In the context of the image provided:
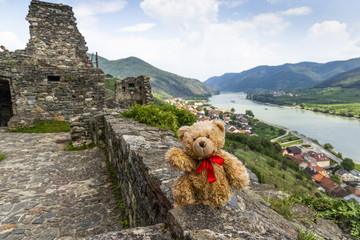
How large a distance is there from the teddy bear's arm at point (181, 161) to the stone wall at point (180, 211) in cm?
31

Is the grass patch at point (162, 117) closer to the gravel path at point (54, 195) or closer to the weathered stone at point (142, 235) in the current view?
the gravel path at point (54, 195)

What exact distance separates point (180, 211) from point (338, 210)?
3.65m

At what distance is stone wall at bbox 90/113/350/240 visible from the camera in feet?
4.33

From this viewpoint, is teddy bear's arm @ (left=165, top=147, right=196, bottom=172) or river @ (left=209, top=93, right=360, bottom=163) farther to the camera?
river @ (left=209, top=93, right=360, bottom=163)

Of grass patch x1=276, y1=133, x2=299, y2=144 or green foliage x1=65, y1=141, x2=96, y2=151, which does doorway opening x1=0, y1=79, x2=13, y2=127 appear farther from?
grass patch x1=276, y1=133, x2=299, y2=144

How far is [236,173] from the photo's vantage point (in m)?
1.48

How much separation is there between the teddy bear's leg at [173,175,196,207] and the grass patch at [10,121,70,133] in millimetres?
8824

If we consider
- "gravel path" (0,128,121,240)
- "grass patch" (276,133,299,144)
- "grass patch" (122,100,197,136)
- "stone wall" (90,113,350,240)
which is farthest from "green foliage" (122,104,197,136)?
"grass patch" (276,133,299,144)

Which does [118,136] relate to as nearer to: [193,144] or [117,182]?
[117,182]

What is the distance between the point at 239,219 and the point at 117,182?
3.47 meters

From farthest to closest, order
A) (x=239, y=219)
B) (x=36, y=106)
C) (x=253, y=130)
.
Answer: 1. (x=253, y=130)
2. (x=36, y=106)
3. (x=239, y=219)

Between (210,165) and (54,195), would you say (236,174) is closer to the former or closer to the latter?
(210,165)

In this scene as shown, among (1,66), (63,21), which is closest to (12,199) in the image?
(1,66)

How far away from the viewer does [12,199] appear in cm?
363
